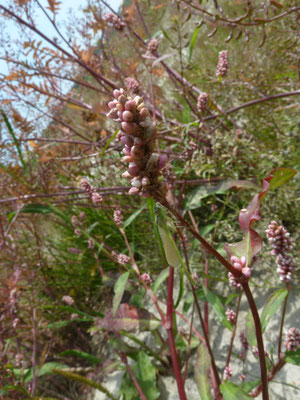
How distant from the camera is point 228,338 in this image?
126 cm

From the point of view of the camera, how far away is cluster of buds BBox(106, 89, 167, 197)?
1.22 feet

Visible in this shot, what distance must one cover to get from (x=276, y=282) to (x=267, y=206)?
1.05 feet

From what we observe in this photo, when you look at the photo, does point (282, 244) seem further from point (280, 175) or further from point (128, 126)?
point (128, 126)

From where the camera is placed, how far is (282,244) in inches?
26.0

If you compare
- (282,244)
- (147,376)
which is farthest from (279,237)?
(147,376)

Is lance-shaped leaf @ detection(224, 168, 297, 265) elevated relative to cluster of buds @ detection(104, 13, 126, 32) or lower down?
lower down

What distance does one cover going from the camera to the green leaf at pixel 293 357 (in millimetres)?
751

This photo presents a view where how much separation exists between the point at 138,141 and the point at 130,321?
948 millimetres

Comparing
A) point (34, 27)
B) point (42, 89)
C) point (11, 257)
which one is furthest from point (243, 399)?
point (34, 27)

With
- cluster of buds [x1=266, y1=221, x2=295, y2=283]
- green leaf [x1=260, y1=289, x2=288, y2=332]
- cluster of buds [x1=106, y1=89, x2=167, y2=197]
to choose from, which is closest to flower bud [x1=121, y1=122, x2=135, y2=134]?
cluster of buds [x1=106, y1=89, x2=167, y2=197]

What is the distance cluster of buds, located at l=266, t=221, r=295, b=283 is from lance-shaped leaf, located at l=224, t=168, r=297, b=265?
0.56 feet

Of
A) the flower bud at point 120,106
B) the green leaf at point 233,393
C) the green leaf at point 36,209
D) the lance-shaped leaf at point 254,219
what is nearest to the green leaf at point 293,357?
the green leaf at point 233,393

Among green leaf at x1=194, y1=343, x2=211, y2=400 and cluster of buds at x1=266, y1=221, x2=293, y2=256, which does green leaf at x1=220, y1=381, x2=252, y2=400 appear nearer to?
green leaf at x1=194, y1=343, x2=211, y2=400

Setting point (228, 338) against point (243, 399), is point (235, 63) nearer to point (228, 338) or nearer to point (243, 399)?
point (228, 338)
